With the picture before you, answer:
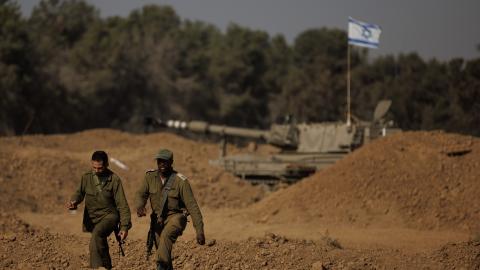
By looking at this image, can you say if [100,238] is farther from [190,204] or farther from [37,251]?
[37,251]

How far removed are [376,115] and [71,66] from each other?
91.4 feet

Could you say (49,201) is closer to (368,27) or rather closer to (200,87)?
(368,27)

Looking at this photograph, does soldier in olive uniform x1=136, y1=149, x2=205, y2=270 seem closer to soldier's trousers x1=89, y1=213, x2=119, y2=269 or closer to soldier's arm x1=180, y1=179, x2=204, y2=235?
soldier's arm x1=180, y1=179, x2=204, y2=235

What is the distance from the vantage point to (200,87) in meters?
57.6

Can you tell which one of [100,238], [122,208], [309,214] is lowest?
[309,214]

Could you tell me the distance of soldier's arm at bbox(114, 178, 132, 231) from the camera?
8742mm

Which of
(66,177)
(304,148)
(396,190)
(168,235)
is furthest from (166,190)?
(304,148)

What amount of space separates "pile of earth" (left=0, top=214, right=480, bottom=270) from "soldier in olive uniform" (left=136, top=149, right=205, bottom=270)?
2279mm

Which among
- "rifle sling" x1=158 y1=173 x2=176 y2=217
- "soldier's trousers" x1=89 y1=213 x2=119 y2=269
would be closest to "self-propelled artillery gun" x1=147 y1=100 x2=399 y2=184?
"soldier's trousers" x1=89 y1=213 x2=119 y2=269

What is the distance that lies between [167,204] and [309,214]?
32.2 feet

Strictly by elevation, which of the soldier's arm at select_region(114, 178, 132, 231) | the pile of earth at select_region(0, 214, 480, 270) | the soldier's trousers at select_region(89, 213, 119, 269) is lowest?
the pile of earth at select_region(0, 214, 480, 270)

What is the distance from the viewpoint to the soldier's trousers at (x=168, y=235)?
340 inches

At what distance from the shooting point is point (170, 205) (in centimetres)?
880

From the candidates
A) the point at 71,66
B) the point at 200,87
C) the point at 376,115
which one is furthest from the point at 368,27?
the point at 200,87
